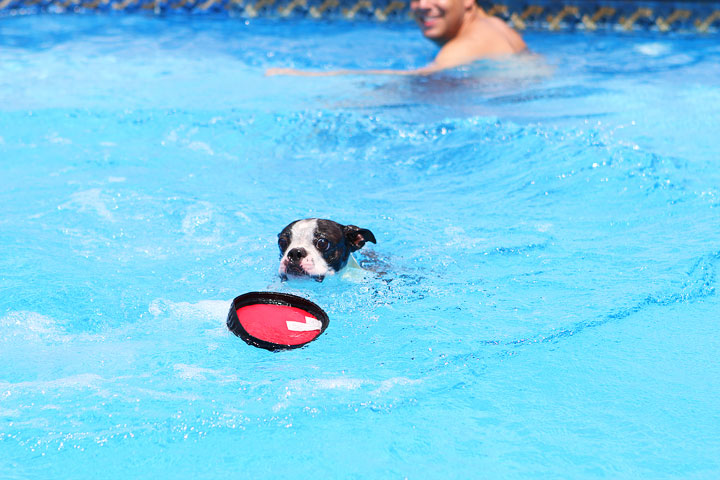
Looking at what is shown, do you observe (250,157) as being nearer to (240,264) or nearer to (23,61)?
(240,264)

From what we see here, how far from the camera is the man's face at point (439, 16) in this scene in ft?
30.8

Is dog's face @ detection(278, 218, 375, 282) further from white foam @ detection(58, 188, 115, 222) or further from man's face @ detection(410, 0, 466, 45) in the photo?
man's face @ detection(410, 0, 466, 45)

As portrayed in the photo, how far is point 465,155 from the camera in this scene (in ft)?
23.9

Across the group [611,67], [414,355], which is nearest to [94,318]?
[414,355]

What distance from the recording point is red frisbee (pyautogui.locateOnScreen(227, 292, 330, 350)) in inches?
162

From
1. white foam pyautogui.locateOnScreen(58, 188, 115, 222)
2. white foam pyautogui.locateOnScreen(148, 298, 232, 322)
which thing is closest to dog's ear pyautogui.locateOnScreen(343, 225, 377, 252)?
white foam pyautogui.locateOnScreen(148, 298, 232, 322)

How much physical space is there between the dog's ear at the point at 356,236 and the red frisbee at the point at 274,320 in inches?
35.2

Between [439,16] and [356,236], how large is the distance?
16.7 feet

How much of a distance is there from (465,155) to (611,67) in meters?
3.64

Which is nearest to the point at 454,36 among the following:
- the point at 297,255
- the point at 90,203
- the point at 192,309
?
the point at 90,203

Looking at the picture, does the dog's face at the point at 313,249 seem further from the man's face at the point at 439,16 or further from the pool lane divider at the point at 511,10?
the pool lane divider at the point at 511,10

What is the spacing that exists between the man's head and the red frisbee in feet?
19.6

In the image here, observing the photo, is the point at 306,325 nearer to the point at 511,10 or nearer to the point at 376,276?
the point at 376,276

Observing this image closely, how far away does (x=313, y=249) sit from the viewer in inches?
186
